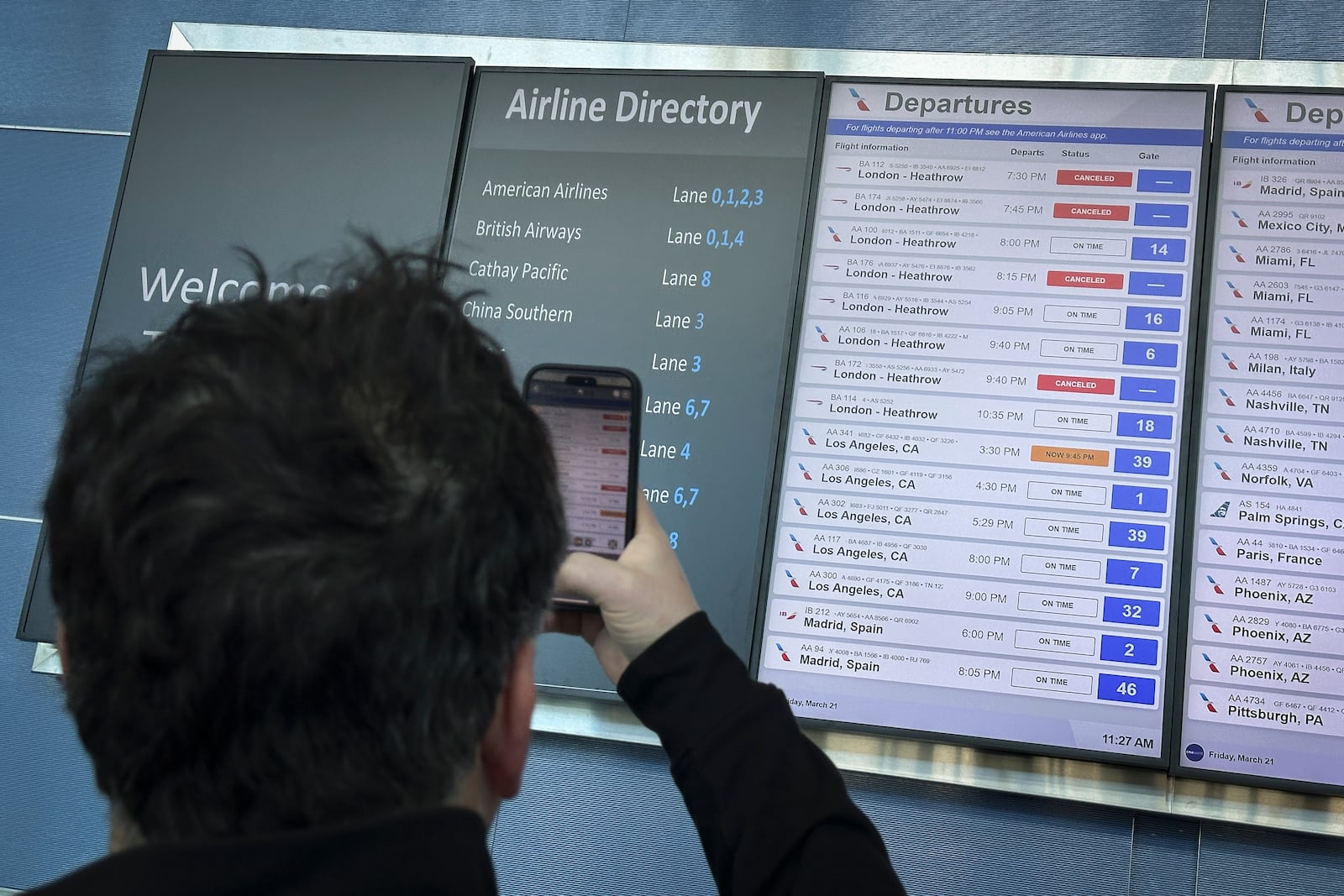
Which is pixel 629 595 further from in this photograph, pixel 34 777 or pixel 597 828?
pixel 34 777

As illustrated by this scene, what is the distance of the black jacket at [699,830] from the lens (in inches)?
19.1

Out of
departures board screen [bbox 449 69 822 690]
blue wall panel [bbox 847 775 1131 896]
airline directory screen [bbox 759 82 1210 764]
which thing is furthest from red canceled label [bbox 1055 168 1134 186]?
blue wall panel [bbox 847 775 1131 896]

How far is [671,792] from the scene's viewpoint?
192 centimetres

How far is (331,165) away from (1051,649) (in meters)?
1.41

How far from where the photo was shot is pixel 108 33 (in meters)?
2.41

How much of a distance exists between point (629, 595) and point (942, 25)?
1.52 meters

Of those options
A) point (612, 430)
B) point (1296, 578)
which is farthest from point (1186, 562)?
point (612, 430)

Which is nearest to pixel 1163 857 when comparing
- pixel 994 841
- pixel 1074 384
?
pixel 994 841

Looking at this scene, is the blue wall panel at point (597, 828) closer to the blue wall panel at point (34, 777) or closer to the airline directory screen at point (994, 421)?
the airline directory screen at point (994, 421)

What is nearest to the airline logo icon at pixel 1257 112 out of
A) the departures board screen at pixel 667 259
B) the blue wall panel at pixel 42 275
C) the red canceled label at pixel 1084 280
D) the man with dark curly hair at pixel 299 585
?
the red canceled label at pixel 1084 280

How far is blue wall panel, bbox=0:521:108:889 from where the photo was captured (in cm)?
209

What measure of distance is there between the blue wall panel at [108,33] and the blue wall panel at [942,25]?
1.22ft

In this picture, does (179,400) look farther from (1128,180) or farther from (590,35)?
(590,35)

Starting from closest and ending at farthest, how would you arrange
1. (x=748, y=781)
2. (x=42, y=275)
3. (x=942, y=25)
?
(x=748, y=781) → (x=942, y=25) → (x=42, y=275)
